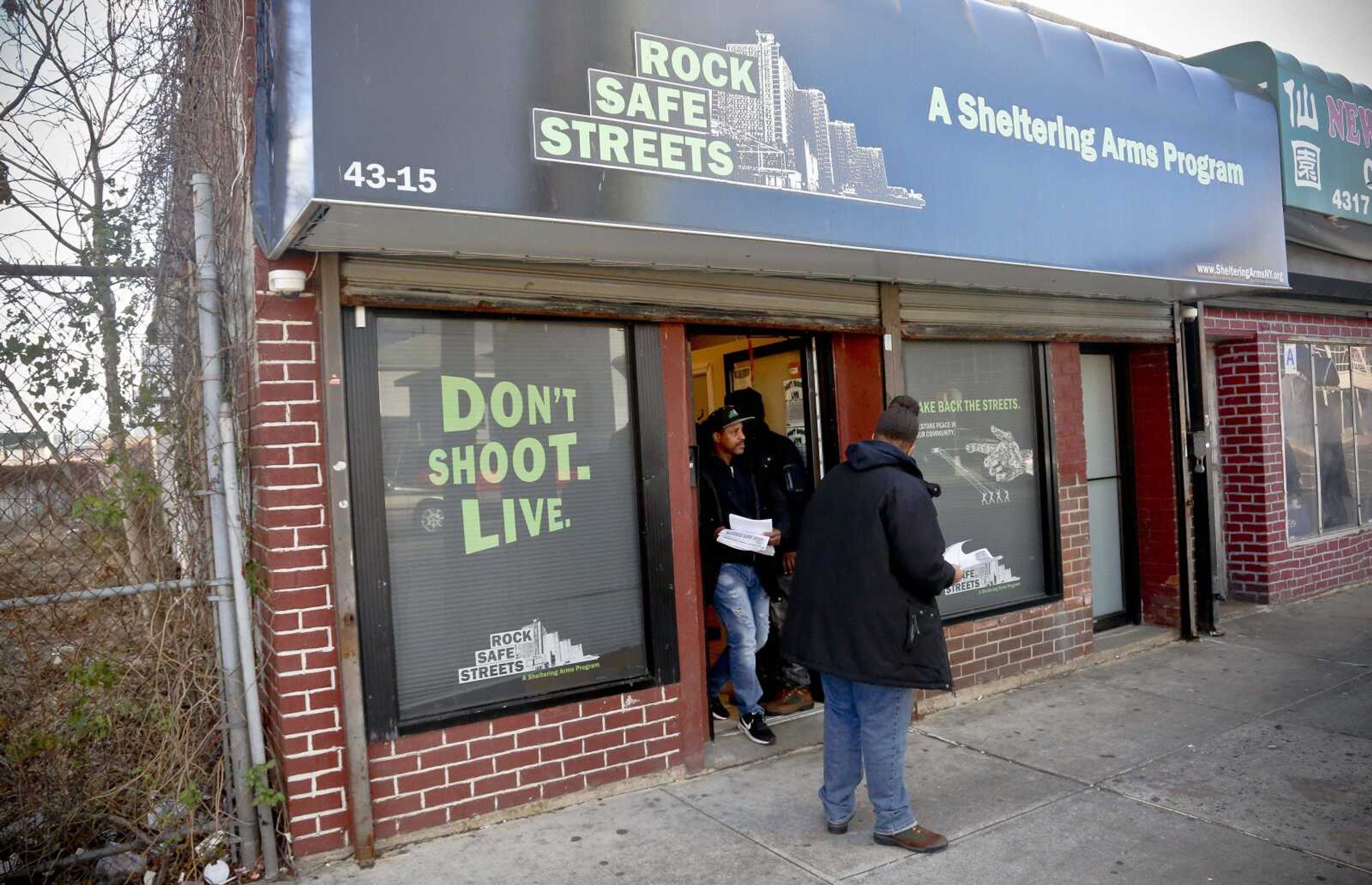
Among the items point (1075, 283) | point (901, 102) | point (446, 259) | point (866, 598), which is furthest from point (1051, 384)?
point (446, 259)

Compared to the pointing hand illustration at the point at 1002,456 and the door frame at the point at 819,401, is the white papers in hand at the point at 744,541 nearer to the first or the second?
A: the door frame at the point at 819,401

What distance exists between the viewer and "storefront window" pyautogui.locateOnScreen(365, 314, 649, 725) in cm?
416

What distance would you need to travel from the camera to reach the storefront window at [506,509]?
4.16 m

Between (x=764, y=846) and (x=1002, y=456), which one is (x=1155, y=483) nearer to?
(x=1002, y=456)

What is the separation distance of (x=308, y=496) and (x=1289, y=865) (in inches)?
164

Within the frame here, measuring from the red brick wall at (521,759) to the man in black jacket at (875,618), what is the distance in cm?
97

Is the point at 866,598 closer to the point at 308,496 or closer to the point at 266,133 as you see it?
the point at 308,496

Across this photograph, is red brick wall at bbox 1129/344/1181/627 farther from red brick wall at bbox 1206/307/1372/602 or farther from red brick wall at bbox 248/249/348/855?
red brick wall at bbox 248/249/348/855

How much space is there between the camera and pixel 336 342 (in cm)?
391

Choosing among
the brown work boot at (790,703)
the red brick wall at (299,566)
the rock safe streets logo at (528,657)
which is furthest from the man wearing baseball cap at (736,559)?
the red brick wall at (299,566)

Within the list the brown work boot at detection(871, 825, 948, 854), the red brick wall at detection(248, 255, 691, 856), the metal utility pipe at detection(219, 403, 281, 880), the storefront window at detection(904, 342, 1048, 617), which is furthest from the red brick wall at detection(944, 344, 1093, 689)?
the metal utility pipe at detection(219, 403, 281, 880)

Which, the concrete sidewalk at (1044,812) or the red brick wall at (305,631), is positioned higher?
the red brick wall at (305,631)

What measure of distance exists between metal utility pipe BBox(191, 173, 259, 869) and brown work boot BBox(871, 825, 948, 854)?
2613 mm

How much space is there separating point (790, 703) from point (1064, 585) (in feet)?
7.35
